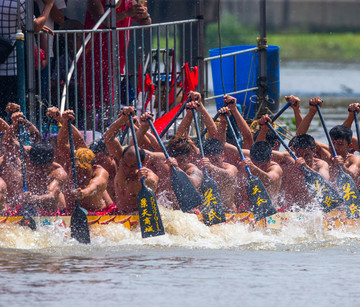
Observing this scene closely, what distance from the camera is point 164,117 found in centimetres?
1053

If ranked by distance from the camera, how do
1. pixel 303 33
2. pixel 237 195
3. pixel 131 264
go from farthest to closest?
pixel 303 33 < pixel 237 195 < pixel 131 264

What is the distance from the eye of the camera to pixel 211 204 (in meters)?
8.99

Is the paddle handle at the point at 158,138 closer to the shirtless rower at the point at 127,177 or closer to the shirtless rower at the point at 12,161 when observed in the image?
the shirtless rower at the point at 127,177

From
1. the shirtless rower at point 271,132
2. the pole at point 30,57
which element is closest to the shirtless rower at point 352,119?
the shirtless rower at point 271,132

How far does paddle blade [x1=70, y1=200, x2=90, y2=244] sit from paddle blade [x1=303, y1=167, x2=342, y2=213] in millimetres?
2350

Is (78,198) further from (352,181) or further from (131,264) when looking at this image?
(352,181)

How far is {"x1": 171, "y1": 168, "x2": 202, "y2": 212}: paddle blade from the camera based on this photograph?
881 cm

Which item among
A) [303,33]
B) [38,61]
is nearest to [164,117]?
[38,61]

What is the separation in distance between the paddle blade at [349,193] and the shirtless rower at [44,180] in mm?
2803

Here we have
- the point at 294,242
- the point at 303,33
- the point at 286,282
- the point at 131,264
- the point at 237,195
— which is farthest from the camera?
the point at 303,33

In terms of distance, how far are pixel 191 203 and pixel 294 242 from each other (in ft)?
3.43

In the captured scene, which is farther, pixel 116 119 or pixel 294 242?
pixel 116 119

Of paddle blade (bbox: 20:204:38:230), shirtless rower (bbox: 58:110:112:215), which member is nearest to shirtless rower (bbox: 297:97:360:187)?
shirtless rower (bbox: 58:110:112:215)

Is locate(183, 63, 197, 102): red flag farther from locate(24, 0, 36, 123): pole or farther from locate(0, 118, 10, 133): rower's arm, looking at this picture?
locate(0, 118, 10, 133): rower's arm
